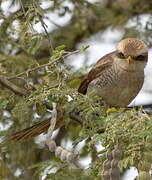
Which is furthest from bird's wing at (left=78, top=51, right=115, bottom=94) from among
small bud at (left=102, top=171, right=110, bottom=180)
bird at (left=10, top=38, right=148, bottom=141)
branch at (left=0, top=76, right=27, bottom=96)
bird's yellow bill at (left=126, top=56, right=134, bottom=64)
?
small bud at (left=102, top=171, right=110, bottom=180)

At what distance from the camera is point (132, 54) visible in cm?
511

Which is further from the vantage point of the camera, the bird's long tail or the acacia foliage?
the bird's long tail

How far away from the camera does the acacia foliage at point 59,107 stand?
9.47 ft

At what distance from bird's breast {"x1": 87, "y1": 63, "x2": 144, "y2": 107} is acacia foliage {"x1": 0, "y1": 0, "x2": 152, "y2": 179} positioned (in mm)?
369

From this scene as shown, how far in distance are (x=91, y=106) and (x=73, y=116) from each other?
795 mm

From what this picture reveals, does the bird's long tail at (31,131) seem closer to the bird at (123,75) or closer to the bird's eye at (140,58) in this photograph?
the bird at (123,75)

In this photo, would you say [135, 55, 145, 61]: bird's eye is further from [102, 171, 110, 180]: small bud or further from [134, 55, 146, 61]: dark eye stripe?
[102, 171, 110, 180]: small bud

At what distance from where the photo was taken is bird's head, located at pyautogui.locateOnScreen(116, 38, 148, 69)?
511 cm

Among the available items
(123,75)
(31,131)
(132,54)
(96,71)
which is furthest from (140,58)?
(31,131)

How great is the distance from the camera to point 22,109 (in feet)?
12.4

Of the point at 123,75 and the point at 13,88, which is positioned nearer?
the point at 13,88

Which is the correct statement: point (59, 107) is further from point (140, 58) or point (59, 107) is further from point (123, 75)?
point (140, 58)

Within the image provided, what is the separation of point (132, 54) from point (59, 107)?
159 cm

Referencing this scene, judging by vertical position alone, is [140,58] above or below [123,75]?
above
